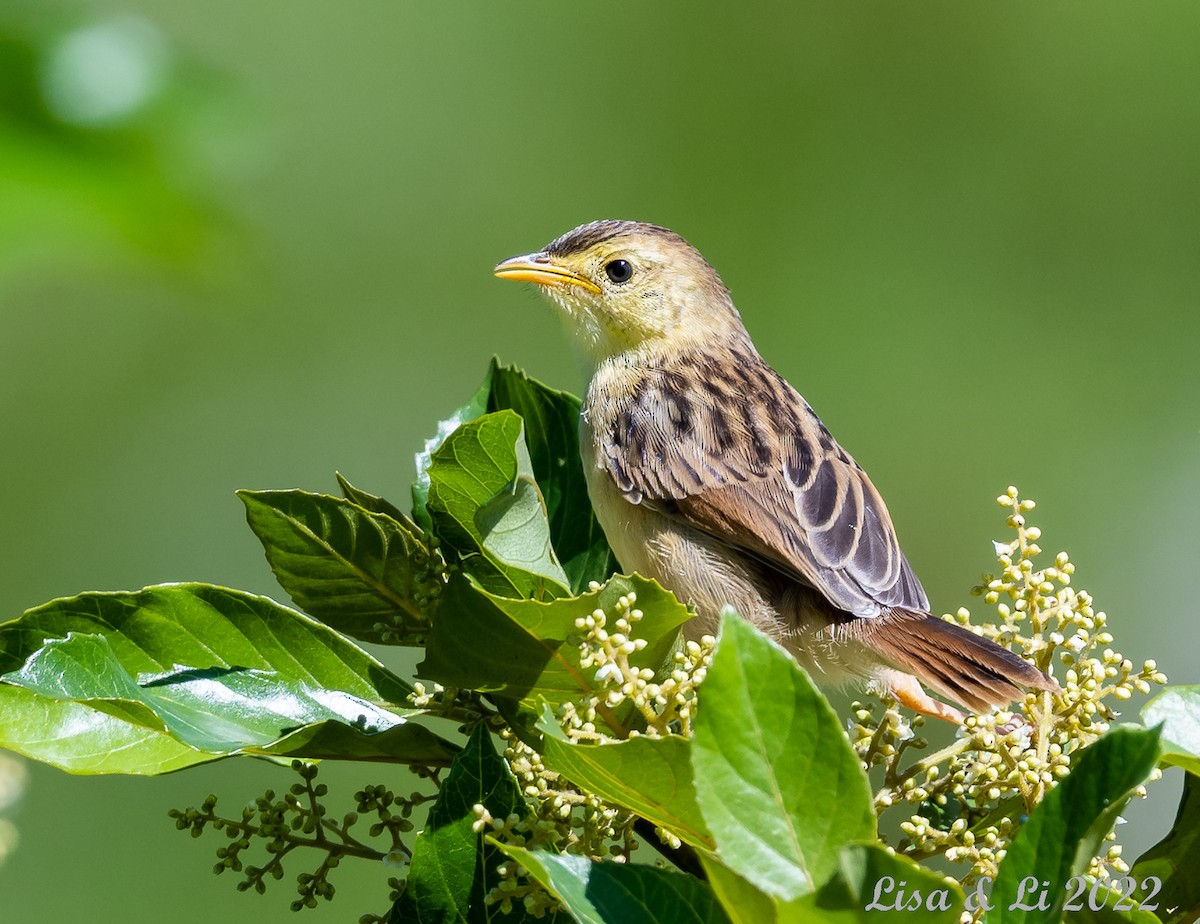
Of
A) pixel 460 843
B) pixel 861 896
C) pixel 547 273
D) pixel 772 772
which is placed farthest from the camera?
pixel 547 273

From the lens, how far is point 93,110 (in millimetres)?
1681

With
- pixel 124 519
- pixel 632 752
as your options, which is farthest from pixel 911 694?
pixel 124 519

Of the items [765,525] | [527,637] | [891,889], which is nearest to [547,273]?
[765,525]

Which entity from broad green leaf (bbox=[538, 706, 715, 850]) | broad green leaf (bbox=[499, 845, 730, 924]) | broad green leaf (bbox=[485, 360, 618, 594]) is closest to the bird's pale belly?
broad green leaf (bbox=[485, 360, 618, 594])

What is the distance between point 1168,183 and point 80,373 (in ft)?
24.9

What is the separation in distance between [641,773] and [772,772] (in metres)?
0.23

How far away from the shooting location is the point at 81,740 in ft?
6.15

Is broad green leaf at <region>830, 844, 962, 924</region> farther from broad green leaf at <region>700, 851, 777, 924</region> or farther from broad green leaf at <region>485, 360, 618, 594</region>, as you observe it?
broad green leaf at <region>485, 360, 618, 594</region>

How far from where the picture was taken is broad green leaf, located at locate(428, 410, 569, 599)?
1838mm

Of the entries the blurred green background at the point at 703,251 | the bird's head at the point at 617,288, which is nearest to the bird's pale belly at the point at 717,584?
the bird's head at the point at 617,288

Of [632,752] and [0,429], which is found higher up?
[0,429]

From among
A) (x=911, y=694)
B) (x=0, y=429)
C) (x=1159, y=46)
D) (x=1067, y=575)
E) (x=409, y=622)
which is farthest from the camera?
(x=1159, y=46)

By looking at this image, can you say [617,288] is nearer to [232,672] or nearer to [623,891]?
[232,672]

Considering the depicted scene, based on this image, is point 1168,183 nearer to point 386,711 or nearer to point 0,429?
point 0,429
